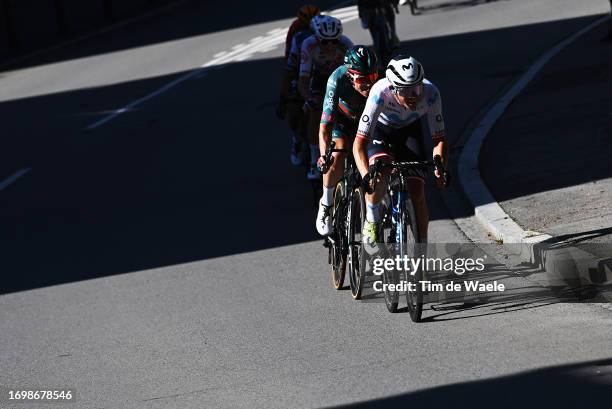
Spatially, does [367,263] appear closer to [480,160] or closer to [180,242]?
[180,242]

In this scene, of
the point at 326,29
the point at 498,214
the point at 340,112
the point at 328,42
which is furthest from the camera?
the point at 328,42

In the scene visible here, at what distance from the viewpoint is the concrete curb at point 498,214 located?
1034cm

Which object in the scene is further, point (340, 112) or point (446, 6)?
point (446, 6)

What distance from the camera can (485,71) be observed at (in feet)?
75.0

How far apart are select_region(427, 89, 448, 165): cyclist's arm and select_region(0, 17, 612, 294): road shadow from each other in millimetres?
3580

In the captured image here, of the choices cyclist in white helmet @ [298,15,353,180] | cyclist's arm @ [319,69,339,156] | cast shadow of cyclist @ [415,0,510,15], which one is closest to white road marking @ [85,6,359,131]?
cast shadow of cyclist @ [415,0,510,15]

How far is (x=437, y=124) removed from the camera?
9688mm

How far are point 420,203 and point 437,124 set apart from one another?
0.66 metres

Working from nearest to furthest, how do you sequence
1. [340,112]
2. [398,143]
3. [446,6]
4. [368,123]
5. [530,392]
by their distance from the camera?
1. [530,392]
2. [368,123]
3. [398,143]
4. [340,112]
5. [446,6]

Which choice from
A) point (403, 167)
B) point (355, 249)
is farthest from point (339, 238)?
point (403, 167)

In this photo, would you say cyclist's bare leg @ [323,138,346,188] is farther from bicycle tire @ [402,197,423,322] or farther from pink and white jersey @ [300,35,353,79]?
pink and white jersey @ [300,35,353,79]

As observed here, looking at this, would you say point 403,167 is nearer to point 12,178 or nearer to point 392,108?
point 392,108

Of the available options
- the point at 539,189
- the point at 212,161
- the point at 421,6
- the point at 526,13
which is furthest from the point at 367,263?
the point at 421,6

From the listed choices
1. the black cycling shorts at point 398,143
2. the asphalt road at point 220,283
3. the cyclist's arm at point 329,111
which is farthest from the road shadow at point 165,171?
the black cycling shorts at point 398,143
